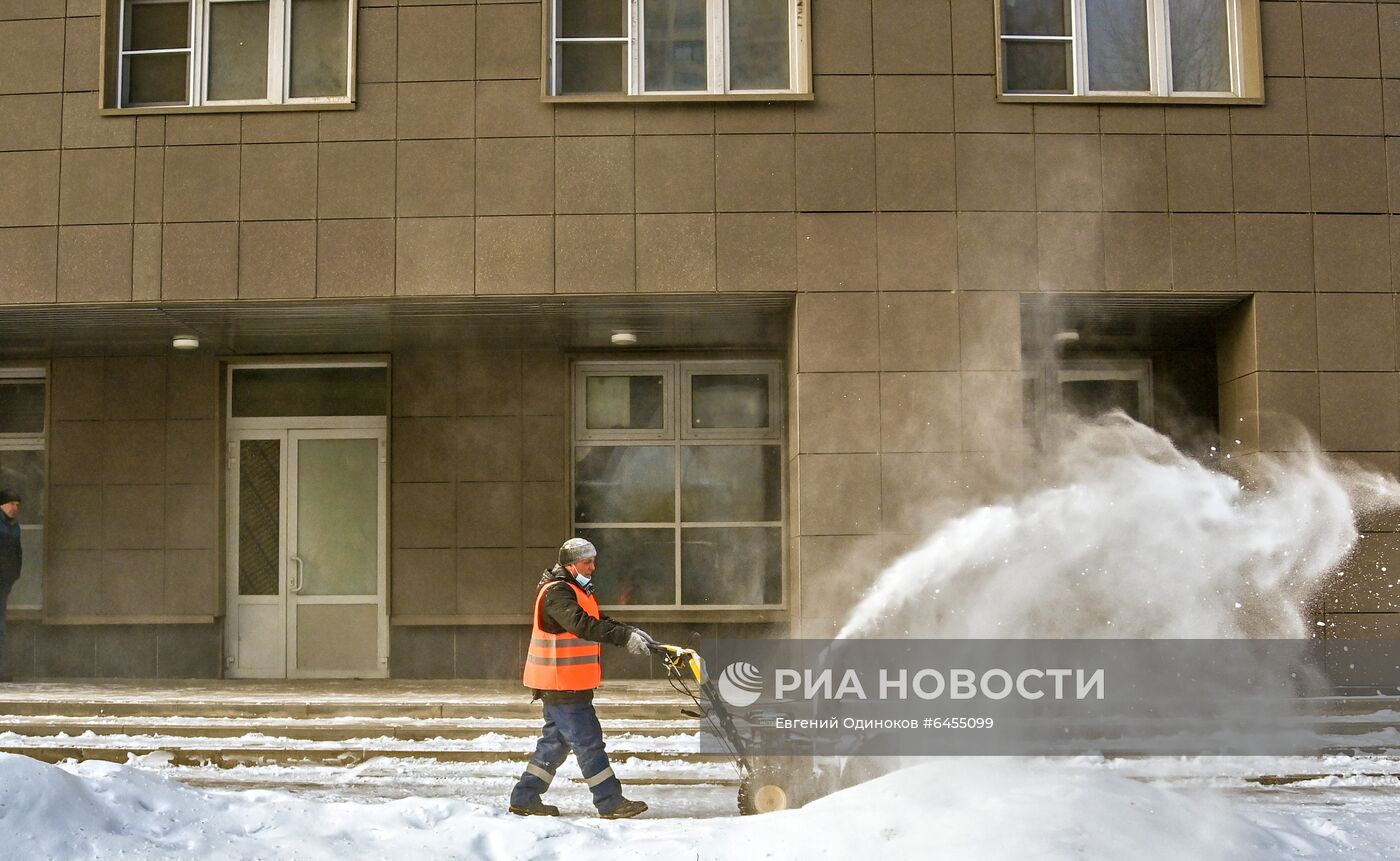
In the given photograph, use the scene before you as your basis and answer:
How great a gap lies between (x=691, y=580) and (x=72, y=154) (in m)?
7.31

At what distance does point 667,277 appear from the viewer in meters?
11.4

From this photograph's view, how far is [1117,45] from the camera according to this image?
39.0ft

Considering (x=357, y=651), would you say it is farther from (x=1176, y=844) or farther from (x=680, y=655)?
(x=1176, y=844)

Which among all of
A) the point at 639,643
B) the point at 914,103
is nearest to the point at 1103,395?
the point at 914,103

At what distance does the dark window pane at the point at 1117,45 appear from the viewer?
11.8 meters

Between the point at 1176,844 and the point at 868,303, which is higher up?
the point at 868,303

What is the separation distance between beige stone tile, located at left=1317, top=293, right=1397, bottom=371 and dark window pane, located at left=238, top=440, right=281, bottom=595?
10726 mm

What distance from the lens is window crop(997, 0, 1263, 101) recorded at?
11.8m

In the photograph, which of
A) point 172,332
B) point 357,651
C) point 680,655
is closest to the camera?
point 680,655

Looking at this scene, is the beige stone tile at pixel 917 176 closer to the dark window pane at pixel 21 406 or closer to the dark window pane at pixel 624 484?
the dark window pane at pixel 624 484

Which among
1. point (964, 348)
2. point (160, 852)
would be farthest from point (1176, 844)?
point (964, 348)

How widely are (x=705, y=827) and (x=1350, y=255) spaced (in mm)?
8454

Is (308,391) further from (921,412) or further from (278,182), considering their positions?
(921,412)

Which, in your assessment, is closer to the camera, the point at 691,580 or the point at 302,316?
the point at 302,316
